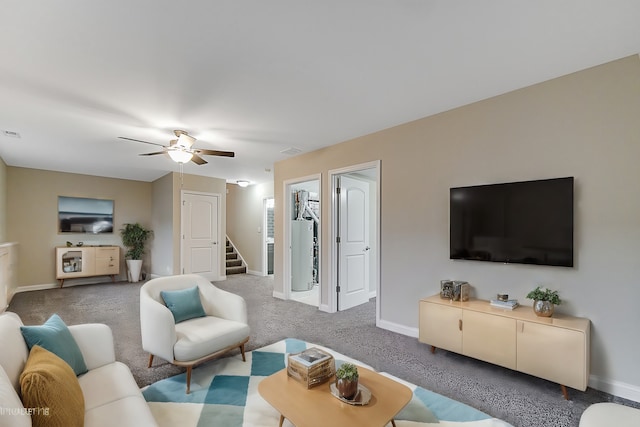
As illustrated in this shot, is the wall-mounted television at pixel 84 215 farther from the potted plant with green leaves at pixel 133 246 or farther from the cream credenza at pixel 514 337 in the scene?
the cream credenza at pixel 514 337

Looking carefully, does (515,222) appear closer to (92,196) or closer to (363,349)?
(363,349)

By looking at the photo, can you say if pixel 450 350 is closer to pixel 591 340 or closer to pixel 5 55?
pixel 591 340

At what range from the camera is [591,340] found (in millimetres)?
2266

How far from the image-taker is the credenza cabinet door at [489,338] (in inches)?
93.0

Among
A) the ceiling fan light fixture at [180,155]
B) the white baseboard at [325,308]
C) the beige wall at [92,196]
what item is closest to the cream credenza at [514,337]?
the white baseboard at [325,308]

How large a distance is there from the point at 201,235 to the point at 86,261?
234cm

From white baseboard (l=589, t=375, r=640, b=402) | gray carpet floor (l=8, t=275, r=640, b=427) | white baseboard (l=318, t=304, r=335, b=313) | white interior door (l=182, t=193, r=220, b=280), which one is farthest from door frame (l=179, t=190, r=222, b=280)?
white baseboard (l=589, t=375, r=640, b=402)

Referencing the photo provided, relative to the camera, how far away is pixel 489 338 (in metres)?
2.47

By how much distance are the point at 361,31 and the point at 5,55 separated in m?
2.50

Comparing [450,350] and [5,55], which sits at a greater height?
[5,55]

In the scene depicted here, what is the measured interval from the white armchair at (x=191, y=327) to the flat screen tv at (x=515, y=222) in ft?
7.37

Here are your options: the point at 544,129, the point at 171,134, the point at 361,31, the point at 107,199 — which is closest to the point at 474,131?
the point at 544,129

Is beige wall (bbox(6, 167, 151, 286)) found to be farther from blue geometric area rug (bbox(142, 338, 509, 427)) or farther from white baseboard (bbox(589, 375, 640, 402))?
white baseboard (bbox(589, 375, 640, 402))

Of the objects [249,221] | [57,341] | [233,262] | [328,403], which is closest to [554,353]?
[328,403]
